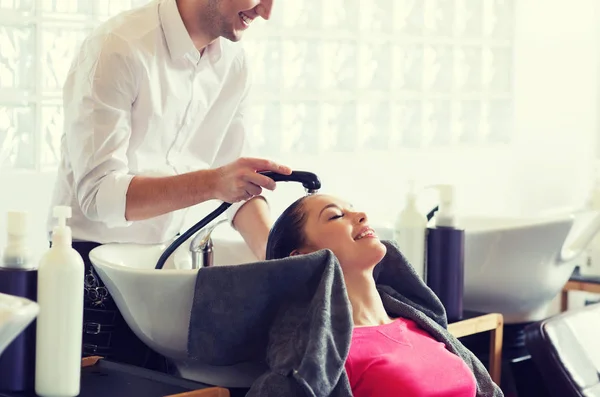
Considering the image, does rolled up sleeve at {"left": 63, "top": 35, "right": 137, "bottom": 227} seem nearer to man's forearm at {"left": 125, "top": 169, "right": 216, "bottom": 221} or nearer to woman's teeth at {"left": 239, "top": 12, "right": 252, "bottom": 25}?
man's forearm at {"left": 125, "top": 169, "right": 216, "bottom": 221}

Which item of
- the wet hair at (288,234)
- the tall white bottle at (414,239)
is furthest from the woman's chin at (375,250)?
the tall white bottle at (414,239)

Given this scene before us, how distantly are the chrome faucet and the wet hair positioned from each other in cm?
13

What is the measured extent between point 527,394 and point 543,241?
0.37 meters

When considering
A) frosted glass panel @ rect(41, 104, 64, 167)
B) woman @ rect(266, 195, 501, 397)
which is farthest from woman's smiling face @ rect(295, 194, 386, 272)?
frosted glass panel @ rect(41, 104, 64, 167)

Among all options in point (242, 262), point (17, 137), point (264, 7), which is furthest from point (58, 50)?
point (242, 262)

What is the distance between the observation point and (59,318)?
147cm

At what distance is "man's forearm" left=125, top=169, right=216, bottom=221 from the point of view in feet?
5.65

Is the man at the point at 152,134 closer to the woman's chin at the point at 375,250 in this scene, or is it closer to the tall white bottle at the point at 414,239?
the woman's chin at the point at 375,250

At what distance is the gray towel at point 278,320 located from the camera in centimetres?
153

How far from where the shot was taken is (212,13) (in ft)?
6.16

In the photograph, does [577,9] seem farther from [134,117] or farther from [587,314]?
[134,117]

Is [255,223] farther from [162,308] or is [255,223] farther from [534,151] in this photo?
[534,151]

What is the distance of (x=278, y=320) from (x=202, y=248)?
308 millimetres

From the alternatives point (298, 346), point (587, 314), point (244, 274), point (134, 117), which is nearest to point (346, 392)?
point (298, 346)
